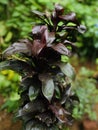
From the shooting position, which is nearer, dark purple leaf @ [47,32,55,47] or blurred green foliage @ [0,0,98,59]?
dark purple leaf @ [47,32,55,47]

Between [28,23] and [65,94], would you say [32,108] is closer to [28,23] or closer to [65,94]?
[65,94]

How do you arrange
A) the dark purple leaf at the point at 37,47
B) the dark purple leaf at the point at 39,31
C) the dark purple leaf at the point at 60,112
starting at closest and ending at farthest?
the dark purple leaf at the point at 37,47, the dark purple leaf at the point at 39,31, the dark purple leaf at the point at 60,112

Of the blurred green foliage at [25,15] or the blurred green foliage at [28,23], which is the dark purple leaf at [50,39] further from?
the blurred green foliage at [25,15]

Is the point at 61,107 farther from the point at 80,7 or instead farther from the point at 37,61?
the point at 80,7

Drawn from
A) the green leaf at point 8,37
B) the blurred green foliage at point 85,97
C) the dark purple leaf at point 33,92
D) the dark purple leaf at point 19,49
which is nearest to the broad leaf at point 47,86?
the dark purple leaf at point 33,92

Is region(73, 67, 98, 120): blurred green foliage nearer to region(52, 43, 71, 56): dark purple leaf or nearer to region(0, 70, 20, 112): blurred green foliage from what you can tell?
region(0, 70, 20, 112): blurred green foliage

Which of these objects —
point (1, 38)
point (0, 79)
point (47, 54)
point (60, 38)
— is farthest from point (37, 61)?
point (1, 38)

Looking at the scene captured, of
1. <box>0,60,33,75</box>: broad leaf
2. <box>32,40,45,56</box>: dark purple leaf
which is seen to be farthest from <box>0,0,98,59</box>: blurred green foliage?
<box>32,40,45,56</box>: dark purple leaf
